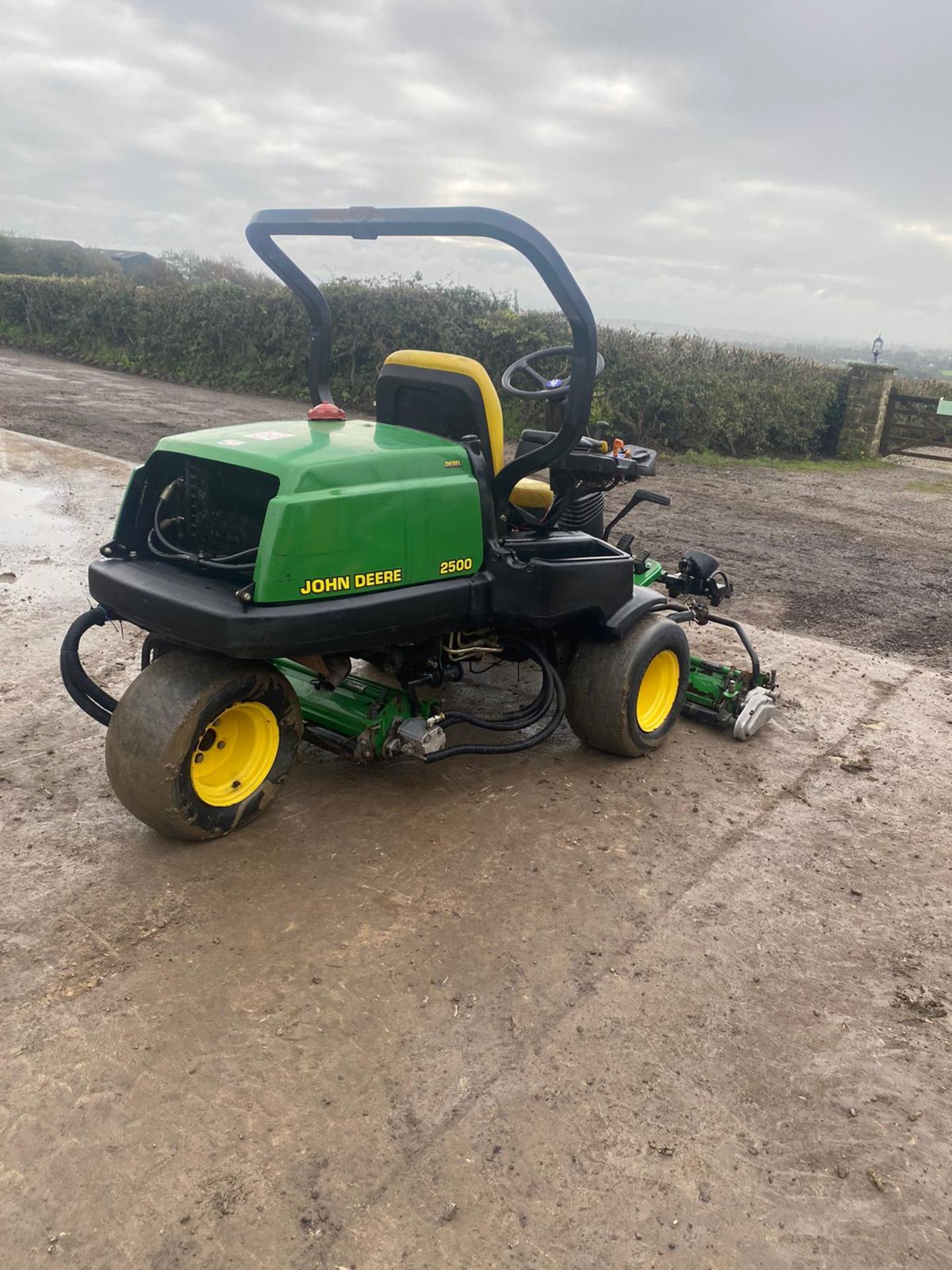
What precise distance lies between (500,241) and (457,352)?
1275 centimetres

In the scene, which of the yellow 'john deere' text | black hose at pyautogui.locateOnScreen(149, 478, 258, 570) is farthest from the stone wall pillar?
black hose at pyautogui.locateOnScreen(149, 478, 258, 570)

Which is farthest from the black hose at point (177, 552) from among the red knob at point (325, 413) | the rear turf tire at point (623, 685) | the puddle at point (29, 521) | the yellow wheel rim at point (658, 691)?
the puddle at point (29, 521)

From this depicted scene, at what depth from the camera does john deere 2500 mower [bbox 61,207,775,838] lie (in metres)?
3.05

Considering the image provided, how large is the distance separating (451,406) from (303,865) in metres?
1.83

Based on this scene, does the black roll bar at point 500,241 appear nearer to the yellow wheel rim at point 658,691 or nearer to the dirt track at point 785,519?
the yellow wheel rim at point 658,691

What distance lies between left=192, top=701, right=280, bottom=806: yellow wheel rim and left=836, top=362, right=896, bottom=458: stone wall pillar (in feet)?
48.6

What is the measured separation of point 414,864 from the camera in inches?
131

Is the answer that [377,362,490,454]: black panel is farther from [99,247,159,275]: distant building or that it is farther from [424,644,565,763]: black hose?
[99,247,159,275]: distant building

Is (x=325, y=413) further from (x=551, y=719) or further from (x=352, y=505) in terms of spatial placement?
(x=551, y=719)

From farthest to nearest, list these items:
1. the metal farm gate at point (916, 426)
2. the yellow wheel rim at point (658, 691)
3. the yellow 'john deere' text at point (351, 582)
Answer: the metal farm gate at point (916, 426), the yellow wheel rim at point (658, 691), the yellow 'john deere' text at point (351, 582)

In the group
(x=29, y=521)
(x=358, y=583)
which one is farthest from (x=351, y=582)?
(x=29, y=521)

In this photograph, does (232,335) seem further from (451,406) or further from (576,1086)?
(576,1086)

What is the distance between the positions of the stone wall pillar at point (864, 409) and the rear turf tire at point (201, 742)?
14.8 metres

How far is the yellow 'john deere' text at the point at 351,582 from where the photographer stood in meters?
3.04
